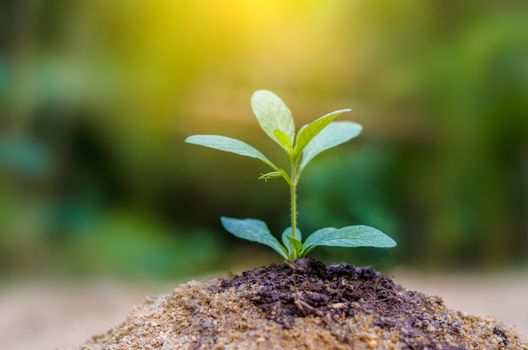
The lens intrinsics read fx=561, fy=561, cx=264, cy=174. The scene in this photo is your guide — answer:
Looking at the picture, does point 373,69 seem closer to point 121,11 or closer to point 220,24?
point 220,24

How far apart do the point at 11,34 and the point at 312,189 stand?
1.99 metres

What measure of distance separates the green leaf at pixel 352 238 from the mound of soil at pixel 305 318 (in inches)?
1.5

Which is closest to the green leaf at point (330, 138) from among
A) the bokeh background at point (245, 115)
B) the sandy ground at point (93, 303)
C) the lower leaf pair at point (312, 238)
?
the lower leaf pair at point (312, 238)

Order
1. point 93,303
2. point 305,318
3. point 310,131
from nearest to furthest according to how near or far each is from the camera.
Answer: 1. point 305,318
2. point 310,131
3. point 93,303

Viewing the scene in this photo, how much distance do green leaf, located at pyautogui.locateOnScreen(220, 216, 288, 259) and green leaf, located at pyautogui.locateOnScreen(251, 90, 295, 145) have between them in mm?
138

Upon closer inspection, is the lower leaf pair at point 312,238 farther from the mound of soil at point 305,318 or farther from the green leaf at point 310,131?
the green leaf at point 310,131

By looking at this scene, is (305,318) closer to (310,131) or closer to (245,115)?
(310,131)

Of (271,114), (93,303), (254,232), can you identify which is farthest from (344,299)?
(93,303)

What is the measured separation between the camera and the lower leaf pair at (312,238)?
0.76m

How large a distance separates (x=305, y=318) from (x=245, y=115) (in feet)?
8.39

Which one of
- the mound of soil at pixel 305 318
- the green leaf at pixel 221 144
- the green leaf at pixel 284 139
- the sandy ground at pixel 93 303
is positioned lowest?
the sandy ground at pixel 93 303

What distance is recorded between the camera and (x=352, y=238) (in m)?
0.77

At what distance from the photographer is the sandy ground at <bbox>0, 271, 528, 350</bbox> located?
148 cm

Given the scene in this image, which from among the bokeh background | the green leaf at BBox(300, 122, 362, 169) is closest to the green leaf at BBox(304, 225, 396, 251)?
the green leaf at BBox(300, 122, 362, 169)
